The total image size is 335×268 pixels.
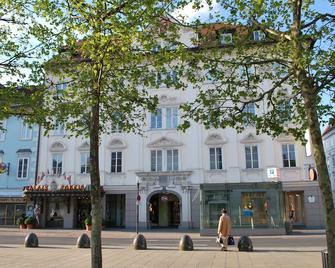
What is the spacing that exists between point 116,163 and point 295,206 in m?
15.5

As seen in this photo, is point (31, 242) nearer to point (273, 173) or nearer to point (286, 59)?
point (286, 59)

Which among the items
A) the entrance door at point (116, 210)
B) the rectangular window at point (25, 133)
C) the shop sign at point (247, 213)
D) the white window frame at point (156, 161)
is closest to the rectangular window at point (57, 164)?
the rectangular window at point (25, 133)

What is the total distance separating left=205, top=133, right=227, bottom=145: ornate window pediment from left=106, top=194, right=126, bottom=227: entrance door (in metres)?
9.25

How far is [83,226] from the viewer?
1383 inches

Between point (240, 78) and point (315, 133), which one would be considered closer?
point (315, 133)

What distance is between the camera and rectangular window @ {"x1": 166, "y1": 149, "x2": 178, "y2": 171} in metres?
33.6

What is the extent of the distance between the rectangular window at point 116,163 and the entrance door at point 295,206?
1418cm

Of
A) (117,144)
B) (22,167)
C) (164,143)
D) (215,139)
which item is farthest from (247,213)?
(22,167)

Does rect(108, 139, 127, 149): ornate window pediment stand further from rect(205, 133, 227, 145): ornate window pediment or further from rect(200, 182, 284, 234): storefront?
rect(200, 182, 284, 234): storefront

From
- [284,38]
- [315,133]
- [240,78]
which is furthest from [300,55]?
[240,78]

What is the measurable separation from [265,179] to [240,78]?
2135 cm

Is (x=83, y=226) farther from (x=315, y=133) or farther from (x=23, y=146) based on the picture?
(x=315, y=133)

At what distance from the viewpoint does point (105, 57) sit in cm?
854

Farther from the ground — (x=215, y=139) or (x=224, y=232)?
(x=215, y=139)
